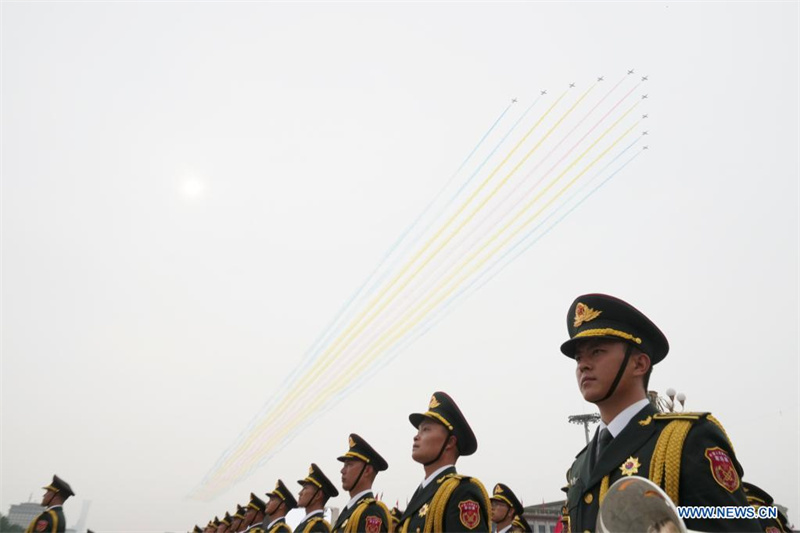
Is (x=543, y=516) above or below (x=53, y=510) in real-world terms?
below

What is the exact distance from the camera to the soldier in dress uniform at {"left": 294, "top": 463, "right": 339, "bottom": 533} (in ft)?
34.6

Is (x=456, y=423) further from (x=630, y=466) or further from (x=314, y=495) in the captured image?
(x=314, y=495)

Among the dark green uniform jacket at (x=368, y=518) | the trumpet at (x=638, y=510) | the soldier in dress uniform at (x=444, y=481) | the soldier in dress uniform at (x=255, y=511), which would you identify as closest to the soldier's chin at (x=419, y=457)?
the soldier in dress uniform at (x=444, y=481)

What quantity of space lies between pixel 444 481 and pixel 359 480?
11.8 feet

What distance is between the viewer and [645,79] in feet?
78.0

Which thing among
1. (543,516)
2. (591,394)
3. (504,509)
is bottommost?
(543,516)

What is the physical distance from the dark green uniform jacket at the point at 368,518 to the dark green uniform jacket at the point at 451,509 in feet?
5.40

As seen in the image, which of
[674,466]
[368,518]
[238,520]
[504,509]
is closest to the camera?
[674,466]

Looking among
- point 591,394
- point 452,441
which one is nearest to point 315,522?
point 452,441

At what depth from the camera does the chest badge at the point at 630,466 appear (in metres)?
3.25

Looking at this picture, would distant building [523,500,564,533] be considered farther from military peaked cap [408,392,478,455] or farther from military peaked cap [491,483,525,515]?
military peaked cap [408,392,478,455]

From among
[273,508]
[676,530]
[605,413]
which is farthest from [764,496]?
[273,508]

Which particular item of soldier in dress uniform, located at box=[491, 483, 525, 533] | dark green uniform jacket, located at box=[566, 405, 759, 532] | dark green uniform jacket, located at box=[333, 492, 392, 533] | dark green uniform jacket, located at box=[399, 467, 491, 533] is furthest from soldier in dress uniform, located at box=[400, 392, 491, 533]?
soldier in dress uniform, located at box=[491, 483, 525, 533]

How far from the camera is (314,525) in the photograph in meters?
10.3
